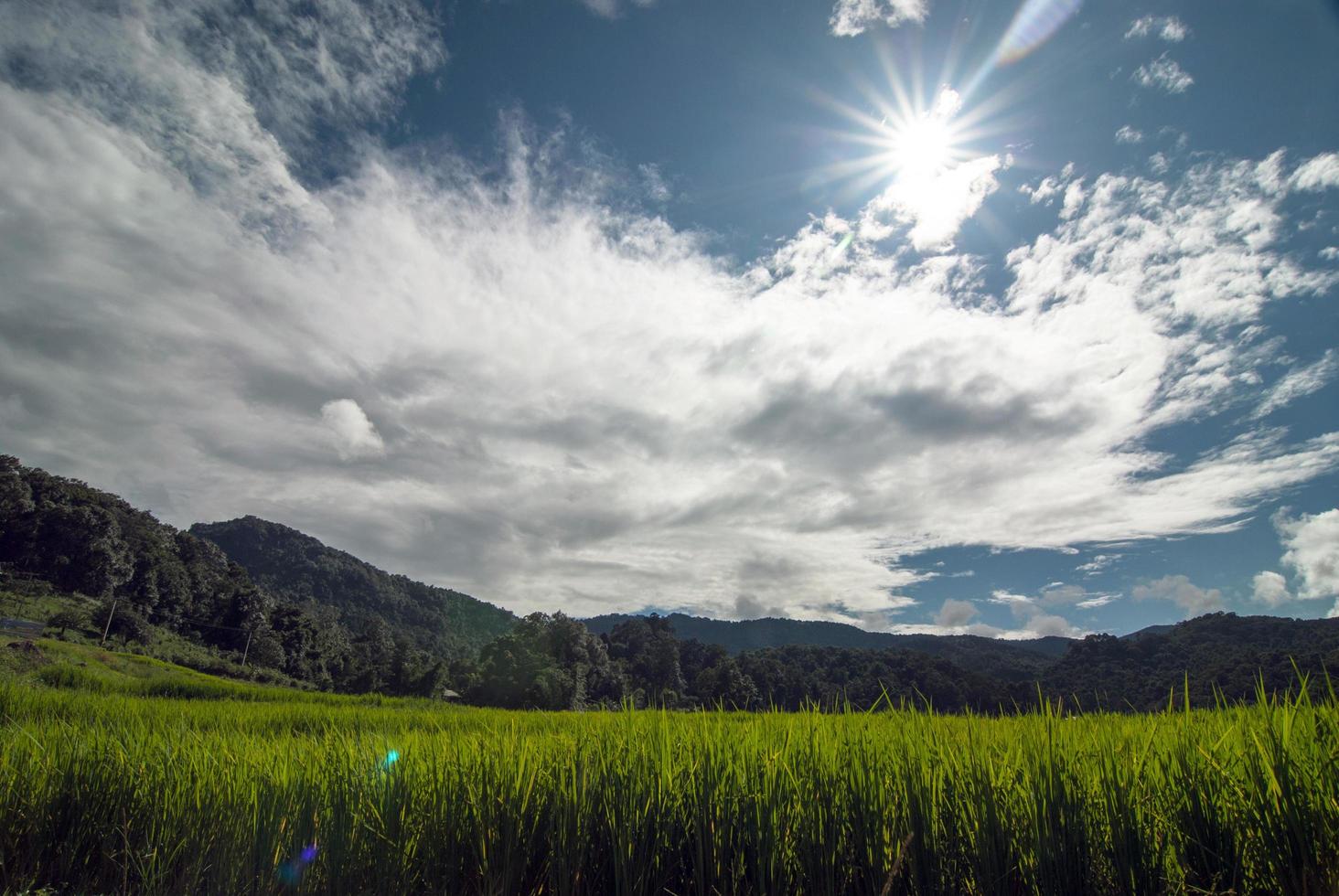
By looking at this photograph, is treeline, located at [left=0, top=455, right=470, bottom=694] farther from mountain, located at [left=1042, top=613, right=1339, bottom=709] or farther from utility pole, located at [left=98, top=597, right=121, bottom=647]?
mountain, located at [left=1042, top=613, right=1339, bottom=709]

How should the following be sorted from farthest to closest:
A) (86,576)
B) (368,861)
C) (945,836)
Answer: (86,576)
(368,861)
(945,836)

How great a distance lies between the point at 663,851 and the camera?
3.40 metres

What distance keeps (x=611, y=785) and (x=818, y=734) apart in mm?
1308

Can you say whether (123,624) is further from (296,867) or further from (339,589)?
(339,589)

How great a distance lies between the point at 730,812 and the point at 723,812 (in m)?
0.03

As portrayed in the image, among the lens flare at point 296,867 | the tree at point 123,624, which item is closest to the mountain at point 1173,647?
the lens flare at point 296,867

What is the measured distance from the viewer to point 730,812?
3.21 metres

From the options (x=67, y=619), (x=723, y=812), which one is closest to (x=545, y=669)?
(x=67, y=619)

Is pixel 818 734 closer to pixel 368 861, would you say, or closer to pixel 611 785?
pixel 611 785

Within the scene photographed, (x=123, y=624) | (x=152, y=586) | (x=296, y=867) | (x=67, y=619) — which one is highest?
(x=152, y=586)

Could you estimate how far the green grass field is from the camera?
2553 millimetres

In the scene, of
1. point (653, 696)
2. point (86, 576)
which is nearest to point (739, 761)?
point (653, 696)

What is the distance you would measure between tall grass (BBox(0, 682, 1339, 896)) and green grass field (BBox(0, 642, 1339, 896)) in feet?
0.05

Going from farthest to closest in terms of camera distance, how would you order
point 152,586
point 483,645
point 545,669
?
point 152,586 < point 483,645 < point 545,669
